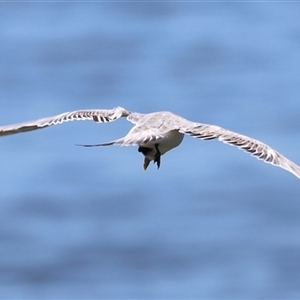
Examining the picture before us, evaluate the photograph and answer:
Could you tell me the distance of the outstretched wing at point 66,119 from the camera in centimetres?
799

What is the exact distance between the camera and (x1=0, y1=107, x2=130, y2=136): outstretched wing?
26.2 feet

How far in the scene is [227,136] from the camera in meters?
7.65

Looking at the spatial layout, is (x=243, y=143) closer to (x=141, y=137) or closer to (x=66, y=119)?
(x=141, y=137)

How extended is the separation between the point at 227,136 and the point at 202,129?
0.23 metres

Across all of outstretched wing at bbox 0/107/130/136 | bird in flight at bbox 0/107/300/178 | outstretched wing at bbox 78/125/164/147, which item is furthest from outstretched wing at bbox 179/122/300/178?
outstretched wing at bbox 0/107/130/136

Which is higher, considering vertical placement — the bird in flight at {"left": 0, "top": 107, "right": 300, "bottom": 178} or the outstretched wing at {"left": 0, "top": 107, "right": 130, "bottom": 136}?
the outstretched wing at {"left": 0, "top": 107, "right": 130, "bottom": 136}

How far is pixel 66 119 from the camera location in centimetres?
813

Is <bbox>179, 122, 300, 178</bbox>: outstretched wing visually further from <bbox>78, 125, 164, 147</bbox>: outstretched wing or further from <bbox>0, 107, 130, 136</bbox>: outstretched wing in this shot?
<bbox>0, 107, 130, 136</bbox>: outstretched wing

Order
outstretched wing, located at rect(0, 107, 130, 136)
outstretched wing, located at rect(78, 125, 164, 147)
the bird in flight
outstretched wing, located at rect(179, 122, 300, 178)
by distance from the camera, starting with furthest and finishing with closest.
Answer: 1. outstretched wing, located at rect(0, 107, 130, 136)
2. outstretched wing, located at rect(179, 122, 300, 178)
3. the bird in flight
4. outstretched wing, located at rect(78, 125, 164, 147)

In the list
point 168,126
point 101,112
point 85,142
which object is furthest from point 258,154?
point 85,142

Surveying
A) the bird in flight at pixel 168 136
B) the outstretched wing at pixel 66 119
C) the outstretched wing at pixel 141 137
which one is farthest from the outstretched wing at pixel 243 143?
the outstretched wing at pixel 66 119

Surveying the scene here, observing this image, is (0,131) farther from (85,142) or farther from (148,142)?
(85,142)

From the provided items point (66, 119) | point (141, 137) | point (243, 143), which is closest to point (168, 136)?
point (141, 137)

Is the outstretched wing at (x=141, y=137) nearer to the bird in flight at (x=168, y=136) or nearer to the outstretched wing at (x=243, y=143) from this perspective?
the bird in flight at (x=168, y=136)
